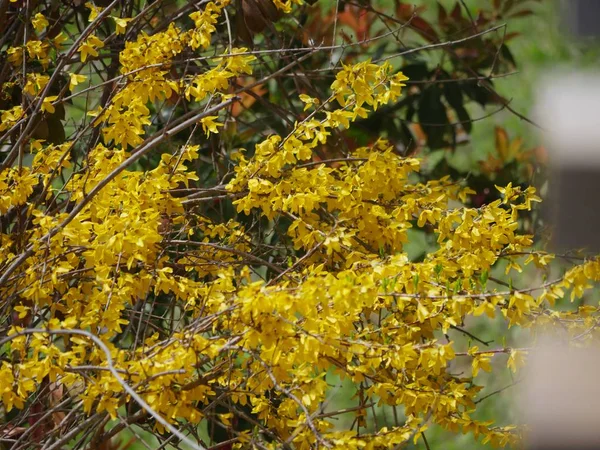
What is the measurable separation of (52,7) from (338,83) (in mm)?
768

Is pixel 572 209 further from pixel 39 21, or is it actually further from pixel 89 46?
pixel 39 21

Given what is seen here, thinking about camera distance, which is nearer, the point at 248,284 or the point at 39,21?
the point at 248,284

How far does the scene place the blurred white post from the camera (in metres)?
0.68

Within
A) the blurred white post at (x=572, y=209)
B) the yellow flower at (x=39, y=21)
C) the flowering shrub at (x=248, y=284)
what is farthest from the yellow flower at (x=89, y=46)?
the blurred white post at (x=572, y=209)

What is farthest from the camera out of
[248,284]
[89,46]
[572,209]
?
[89,46]

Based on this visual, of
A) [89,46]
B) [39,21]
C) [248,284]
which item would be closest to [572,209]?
[248,284]

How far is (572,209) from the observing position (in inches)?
27.7

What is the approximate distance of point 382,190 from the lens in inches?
65.7

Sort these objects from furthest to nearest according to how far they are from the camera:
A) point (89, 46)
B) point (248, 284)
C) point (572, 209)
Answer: point (89, 46), point (248, 284), point (572, 209)

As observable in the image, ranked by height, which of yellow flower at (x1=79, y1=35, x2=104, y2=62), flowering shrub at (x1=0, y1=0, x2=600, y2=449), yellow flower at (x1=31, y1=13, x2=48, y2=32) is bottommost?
flowering shrub at (x1=0, y1=0, x2=600, y2=449)

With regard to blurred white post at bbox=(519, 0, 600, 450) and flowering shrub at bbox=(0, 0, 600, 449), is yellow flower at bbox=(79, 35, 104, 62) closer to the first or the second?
flowering shrub at bbox=(0, 0, 600, 449)

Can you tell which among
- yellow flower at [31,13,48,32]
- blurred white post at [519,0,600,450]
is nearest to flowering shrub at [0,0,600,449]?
yellow flower at [31,13,48,32]

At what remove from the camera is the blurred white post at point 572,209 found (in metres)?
0.68

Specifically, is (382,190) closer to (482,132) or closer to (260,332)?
(260,332)
